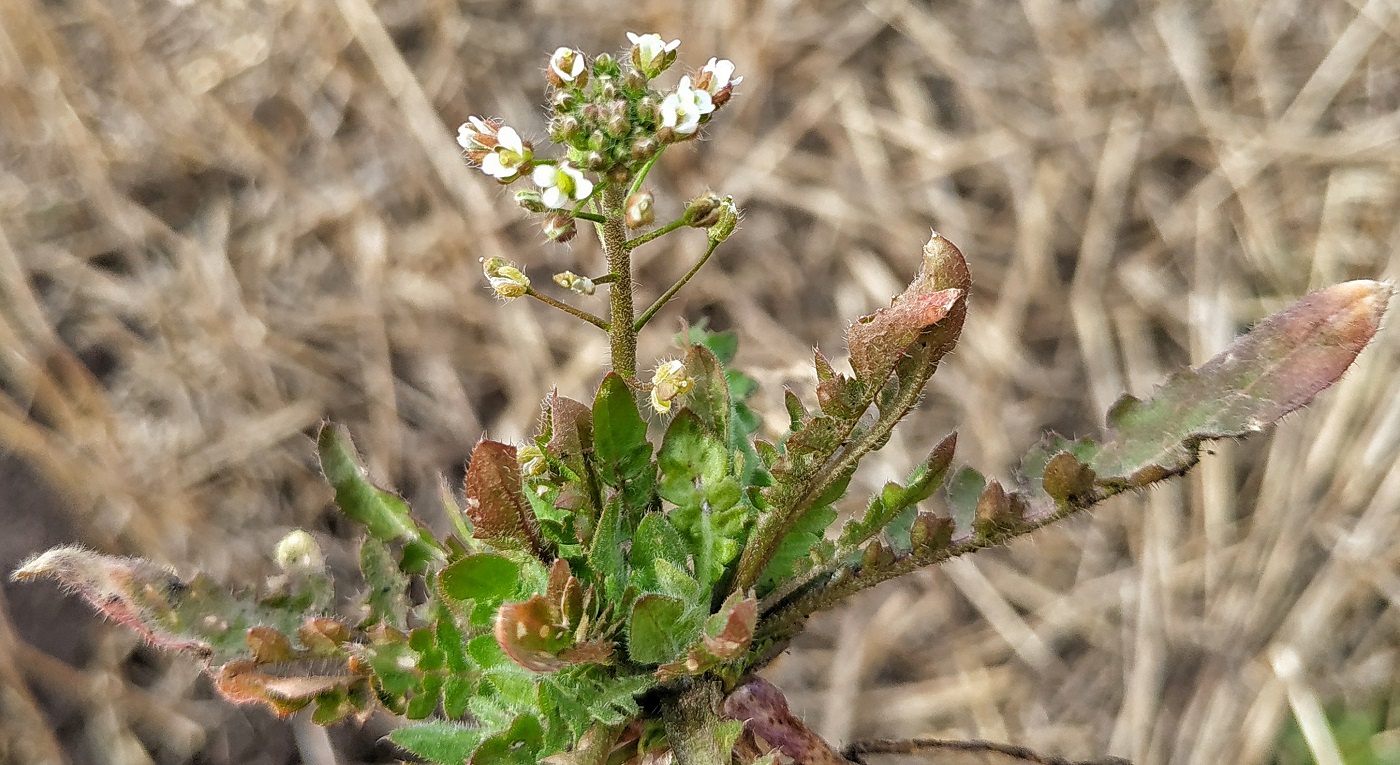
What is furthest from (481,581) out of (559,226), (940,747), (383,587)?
(940,747)

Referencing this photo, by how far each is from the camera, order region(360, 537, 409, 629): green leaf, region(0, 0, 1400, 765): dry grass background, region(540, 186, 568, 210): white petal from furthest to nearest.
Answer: region(0, 0, 1400, 765): dry grass background
region(360, 537, 409, 629): green leaf
region(540, 186, 568, 210): white petal

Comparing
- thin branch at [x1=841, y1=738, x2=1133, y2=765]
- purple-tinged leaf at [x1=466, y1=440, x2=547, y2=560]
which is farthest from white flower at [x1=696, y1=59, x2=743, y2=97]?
thin branch at [x1=841, y1=738, x2=1133, y2=765]

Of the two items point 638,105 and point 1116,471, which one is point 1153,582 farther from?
point 638,105

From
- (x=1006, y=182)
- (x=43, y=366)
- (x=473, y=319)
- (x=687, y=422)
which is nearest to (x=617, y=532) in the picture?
(x=687, y=422)

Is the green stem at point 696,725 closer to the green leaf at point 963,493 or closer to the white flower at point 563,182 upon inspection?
the green leaf at point 963,493

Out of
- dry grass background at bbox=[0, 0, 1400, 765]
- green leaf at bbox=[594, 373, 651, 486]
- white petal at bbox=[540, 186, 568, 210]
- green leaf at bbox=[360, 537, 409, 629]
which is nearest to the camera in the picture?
white petal at bbox=[540, 186, 568, 210]

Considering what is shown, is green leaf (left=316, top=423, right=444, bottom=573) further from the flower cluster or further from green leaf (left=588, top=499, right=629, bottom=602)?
the flower cluster

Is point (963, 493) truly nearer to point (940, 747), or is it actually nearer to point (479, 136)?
point (940, 747)
